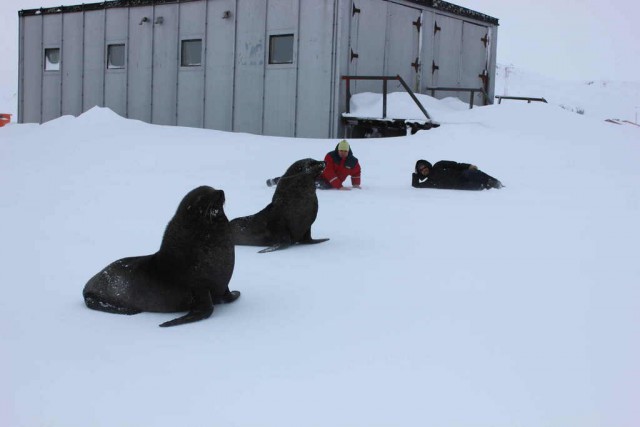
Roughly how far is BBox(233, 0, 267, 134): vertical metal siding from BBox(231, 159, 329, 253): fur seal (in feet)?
35.9

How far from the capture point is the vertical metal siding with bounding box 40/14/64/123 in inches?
845

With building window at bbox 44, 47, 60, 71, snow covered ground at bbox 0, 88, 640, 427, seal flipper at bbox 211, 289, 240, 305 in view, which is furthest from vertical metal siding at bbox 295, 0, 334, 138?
seal flipper at bbox 211, 289, 240, 305


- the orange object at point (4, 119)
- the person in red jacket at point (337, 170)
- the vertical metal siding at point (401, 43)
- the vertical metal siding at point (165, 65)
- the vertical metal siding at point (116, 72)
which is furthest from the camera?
the orange object at point (4, 119)

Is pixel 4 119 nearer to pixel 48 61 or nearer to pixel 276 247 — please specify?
pixel 48 61

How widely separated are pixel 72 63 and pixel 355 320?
19.0 metres

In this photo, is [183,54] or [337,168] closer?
[337,168]

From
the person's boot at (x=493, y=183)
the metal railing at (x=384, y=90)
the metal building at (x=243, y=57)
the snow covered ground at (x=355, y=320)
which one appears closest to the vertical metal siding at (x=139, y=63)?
the metal building at (x=243, y=57)

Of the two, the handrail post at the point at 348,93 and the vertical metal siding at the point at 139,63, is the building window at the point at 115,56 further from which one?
the handrail post at the point at 348,93

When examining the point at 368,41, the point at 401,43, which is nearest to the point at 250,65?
the point at 368,41

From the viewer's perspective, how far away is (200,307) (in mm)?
4355

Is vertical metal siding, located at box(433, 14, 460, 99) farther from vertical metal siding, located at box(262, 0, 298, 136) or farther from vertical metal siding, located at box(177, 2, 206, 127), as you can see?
vertical metal siding, located at box(177, 2, 206, 127)

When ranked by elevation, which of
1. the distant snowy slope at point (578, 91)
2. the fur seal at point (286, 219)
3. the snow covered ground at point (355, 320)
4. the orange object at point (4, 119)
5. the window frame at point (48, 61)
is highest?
the distant snowy slope at point (578, 91)

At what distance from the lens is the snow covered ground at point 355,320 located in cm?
312

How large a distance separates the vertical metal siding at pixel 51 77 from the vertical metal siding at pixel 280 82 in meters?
7.71
